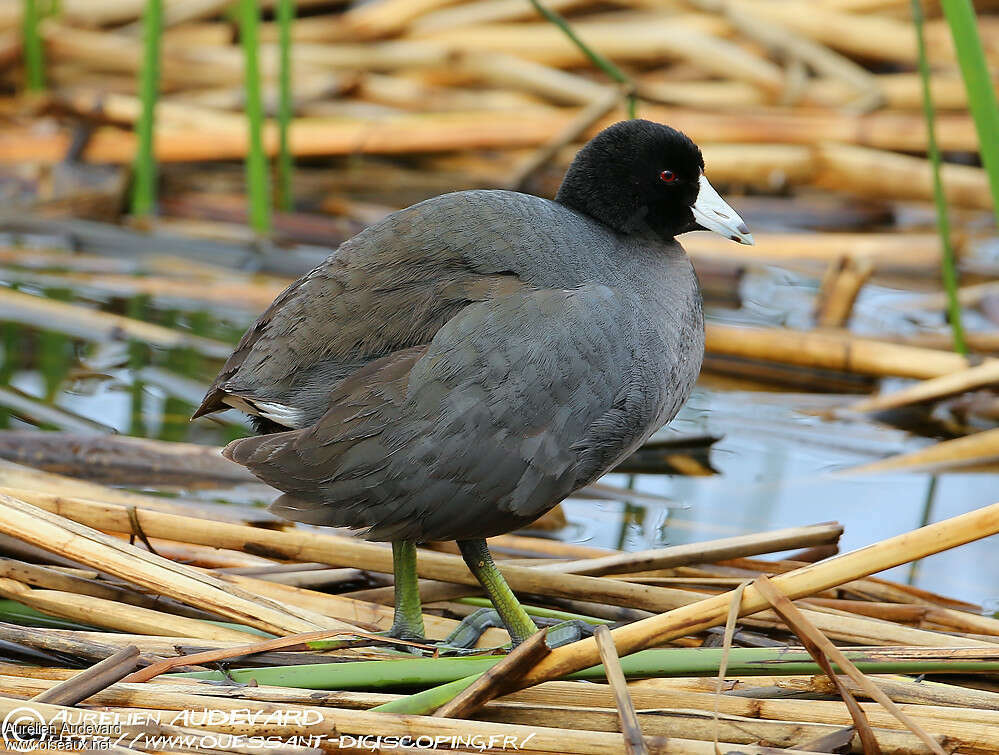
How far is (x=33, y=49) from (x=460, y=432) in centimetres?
431

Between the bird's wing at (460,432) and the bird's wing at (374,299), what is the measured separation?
4 centimetres

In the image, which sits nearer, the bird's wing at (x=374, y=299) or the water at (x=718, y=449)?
the bird's wing at (x=374, y=299)

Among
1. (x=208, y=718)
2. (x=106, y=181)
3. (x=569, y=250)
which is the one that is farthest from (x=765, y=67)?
(x=208, y=718)

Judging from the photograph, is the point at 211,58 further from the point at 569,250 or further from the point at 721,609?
the point at 721,609

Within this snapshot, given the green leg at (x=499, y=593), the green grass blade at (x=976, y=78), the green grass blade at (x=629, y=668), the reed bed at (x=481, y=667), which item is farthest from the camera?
the green grass blade at (x=976, y=78)

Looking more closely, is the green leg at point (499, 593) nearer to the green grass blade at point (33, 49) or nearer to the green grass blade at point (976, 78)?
the green grass blade at point (976, 78)

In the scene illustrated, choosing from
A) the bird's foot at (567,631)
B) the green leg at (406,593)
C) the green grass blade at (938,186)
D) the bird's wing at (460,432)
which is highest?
the green grass blade at (938,186)

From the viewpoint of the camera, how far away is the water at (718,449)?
2711 millimetres

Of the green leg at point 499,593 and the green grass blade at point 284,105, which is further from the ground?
the green grass blade at point 284,105

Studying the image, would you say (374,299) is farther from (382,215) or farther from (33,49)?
(33,49)

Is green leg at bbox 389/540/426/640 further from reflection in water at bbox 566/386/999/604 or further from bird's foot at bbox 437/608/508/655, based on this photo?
reflection in water at bbox 566/386/999/604

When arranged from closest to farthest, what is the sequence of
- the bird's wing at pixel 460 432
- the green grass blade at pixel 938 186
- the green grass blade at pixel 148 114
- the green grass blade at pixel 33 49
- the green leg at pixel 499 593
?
the bird's wing at pixel 460 432
the green leg at pixel 499 593
the green grass blade at pixel 938 186
the green grass blade at pixel 148 114
the green grass blade at pixel 33 49

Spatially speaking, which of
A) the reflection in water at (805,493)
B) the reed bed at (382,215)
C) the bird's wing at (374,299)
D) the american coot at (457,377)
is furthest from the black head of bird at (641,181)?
the reflection in water at (805,493)

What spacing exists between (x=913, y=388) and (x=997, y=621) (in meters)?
1.16
